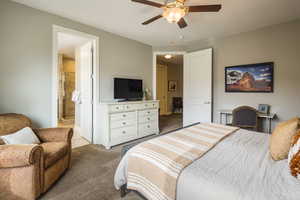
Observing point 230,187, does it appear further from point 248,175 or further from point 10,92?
point 10,92

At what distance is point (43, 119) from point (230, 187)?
2.93 metres

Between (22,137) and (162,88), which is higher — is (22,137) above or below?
below

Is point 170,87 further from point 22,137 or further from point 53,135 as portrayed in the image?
point 22,137

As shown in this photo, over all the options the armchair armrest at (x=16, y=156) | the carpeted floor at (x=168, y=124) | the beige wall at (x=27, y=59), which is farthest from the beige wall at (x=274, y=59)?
the armchair armrest at (x=16, y=156)

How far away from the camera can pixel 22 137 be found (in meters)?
1.81

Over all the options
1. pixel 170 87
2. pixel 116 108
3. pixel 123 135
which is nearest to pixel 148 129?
pixel 123 135

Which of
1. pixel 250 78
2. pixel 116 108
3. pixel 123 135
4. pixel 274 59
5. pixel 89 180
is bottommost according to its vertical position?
pixel 89 180

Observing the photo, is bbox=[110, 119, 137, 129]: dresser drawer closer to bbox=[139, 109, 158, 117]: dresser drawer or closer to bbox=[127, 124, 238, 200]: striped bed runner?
bbox=[139, 109, 158, 117]: dresser drawer

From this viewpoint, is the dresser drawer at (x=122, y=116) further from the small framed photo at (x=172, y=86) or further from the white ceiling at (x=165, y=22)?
the small framed photo at (x=172, y=86)

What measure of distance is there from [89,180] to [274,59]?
13.2 feet

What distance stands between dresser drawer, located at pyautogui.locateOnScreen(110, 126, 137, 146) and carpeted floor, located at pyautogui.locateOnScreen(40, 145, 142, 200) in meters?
0.32

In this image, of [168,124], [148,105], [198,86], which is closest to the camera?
[148,105]

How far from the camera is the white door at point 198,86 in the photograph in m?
3.71

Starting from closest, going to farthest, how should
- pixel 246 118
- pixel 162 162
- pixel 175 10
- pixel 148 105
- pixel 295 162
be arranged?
pixel 295 162 → pixel 162 162 → pixel 175 10 → pixel 246 118 → pixel 148 105
